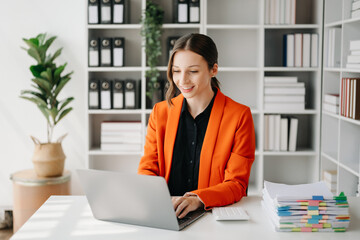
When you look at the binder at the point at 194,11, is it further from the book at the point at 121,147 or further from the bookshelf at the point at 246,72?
the book at the point at 121,147

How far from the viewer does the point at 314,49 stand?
375 cm

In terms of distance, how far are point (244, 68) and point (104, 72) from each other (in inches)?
48.1

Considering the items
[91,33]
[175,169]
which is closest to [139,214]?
[175,169]

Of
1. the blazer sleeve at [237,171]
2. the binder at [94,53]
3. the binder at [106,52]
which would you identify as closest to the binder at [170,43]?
the binder at [106,52]

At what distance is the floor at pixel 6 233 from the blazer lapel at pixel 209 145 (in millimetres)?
2269

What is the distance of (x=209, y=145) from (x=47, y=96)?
2.14m

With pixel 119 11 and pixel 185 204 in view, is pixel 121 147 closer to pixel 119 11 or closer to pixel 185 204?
pixel 119 11

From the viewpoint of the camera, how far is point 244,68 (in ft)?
12.5

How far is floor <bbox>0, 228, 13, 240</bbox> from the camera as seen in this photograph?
3.71m

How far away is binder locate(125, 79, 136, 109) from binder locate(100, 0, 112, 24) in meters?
0.51

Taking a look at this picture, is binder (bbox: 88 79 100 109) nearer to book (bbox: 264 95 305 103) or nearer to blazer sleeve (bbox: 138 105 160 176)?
book (bbox: 264 95 305 103)

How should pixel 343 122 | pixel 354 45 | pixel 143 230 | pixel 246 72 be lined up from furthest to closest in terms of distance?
pixel 246 72
pixel 343 122
pixel 354 45
pixel 143 230

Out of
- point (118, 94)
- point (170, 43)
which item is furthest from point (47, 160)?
point (170, 43)

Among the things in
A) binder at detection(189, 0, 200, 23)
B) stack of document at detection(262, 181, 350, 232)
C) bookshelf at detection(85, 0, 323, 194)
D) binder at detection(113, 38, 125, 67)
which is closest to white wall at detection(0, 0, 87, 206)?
bookshelf at detection(85, 0, 323, 194)
